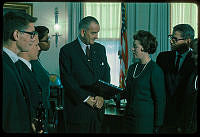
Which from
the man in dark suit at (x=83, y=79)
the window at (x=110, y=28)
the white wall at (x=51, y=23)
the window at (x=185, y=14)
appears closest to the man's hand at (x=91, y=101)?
the man in dark suit at (x=83, y=79)

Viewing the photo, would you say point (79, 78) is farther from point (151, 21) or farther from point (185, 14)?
point (185, 14)

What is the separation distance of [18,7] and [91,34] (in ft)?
1.75

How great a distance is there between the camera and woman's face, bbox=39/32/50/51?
1576 millimetres

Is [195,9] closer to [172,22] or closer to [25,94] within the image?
[172,22]

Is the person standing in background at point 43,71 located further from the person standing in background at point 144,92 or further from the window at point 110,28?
the person standing in background at point 144,92

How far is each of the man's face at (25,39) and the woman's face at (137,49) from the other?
0.71 metres

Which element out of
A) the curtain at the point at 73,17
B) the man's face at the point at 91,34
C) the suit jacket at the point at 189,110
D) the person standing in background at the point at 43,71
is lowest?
the suit jacket at the point at 189,110

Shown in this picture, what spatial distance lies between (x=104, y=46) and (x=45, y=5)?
50 centimetres

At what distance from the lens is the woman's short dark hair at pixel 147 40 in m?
1.55

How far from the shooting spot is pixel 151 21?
157cm

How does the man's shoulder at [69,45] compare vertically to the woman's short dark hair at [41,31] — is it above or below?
below

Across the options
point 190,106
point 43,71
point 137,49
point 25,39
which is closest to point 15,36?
point 25,39

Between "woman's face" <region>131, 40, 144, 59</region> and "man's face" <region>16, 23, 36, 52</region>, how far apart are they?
710 mm

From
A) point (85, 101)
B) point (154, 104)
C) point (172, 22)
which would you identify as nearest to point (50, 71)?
point (85, 101)
